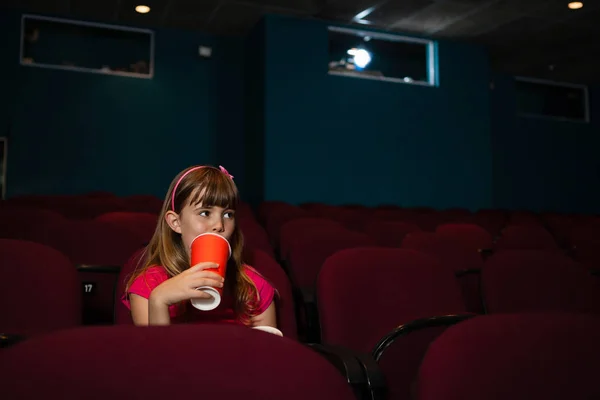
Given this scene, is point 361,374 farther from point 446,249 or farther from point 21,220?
point 21,220

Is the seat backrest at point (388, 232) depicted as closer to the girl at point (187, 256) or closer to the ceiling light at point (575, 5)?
the girl at point (187, 256)

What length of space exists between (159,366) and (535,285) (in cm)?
A: 177

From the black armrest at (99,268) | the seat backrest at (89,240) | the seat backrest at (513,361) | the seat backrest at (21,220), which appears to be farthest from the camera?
the seat backrest at (21,220)

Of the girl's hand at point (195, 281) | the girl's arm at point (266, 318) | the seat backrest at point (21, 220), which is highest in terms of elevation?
the seat backrest at point (21, 220)

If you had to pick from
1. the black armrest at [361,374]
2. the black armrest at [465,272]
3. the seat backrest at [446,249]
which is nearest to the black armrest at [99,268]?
the black armrest at [361,374]

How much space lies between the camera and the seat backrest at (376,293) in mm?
1708

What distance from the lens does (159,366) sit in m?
0.56

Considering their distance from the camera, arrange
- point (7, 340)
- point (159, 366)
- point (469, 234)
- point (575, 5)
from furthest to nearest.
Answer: point (575, 5)
point (469, 234)
point (7, 340)
point (159, 366)

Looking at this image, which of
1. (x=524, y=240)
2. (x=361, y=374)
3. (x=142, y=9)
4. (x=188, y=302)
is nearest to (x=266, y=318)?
(x=188, y=302)

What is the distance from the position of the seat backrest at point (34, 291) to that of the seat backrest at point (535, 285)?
4.61 feet

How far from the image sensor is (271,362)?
59cm

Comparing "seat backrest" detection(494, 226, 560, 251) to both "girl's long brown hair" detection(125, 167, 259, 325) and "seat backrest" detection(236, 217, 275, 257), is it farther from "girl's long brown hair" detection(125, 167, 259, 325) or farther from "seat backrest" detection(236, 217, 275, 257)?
"girl's long brown hair" detection(125, 167, 259, 325)

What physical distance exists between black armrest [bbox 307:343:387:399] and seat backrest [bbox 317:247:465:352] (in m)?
0.59

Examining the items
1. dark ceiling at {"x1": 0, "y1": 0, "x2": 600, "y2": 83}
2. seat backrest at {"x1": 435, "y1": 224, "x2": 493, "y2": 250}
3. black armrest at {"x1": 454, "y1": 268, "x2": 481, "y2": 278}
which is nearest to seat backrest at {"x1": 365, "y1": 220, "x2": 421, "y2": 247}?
seat backrest at {"x1": 435, "y1": 224, "x2": 493, "y2": 250}
